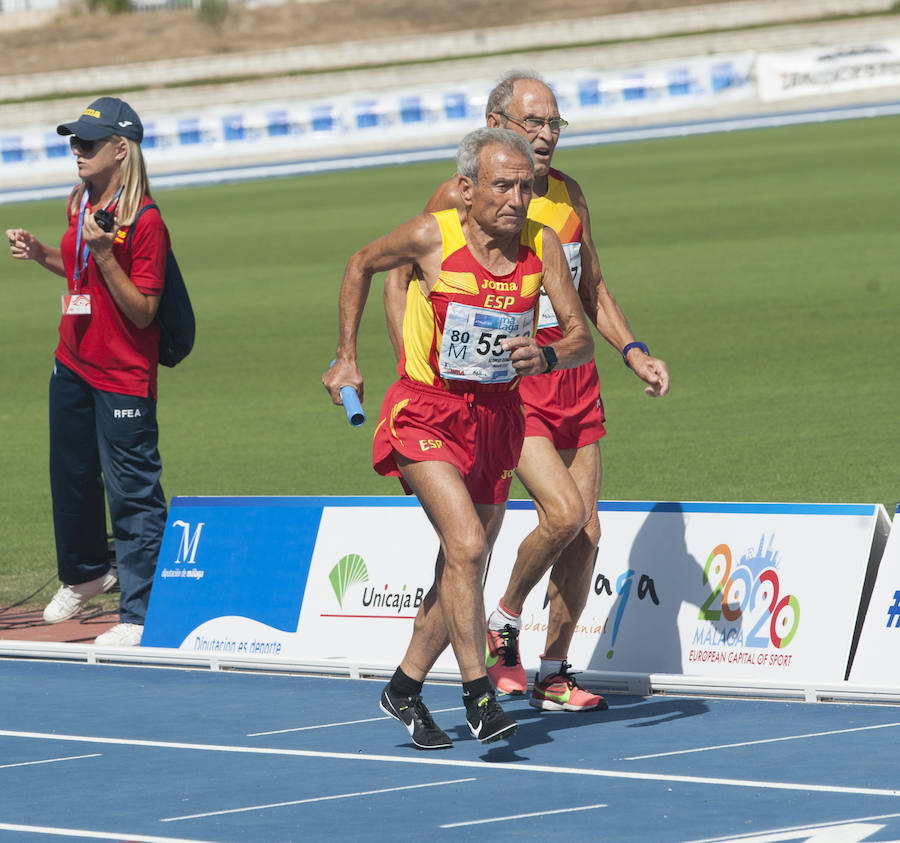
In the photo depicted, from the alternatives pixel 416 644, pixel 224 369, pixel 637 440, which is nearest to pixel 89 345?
pixel 416 644

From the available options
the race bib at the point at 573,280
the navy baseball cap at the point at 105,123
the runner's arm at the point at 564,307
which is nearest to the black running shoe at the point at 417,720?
the runner's arm at the point at 564,307

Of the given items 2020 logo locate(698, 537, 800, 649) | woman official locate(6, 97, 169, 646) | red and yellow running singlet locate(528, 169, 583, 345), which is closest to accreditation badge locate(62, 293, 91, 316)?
woman official locate(6, 97, 169, 646)

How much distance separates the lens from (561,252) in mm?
6660

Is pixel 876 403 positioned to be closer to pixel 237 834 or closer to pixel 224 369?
pixel 224 369

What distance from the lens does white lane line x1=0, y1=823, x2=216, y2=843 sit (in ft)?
17.6

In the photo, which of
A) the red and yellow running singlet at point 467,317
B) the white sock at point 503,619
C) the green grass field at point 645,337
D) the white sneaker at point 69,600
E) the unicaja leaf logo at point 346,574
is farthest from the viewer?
the green grass field at point 645,337

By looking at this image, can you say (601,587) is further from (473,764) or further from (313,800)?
(313,800)

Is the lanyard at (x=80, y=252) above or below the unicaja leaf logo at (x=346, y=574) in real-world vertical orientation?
above

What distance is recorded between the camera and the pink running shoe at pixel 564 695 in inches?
280

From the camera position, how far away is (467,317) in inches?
251

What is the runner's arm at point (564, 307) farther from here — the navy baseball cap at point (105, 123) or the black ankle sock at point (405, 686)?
the navy baseball cap at point (105, 123)

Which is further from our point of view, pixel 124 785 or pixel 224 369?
pixel 224 369

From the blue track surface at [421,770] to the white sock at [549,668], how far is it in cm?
15

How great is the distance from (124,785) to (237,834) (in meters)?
0.85
